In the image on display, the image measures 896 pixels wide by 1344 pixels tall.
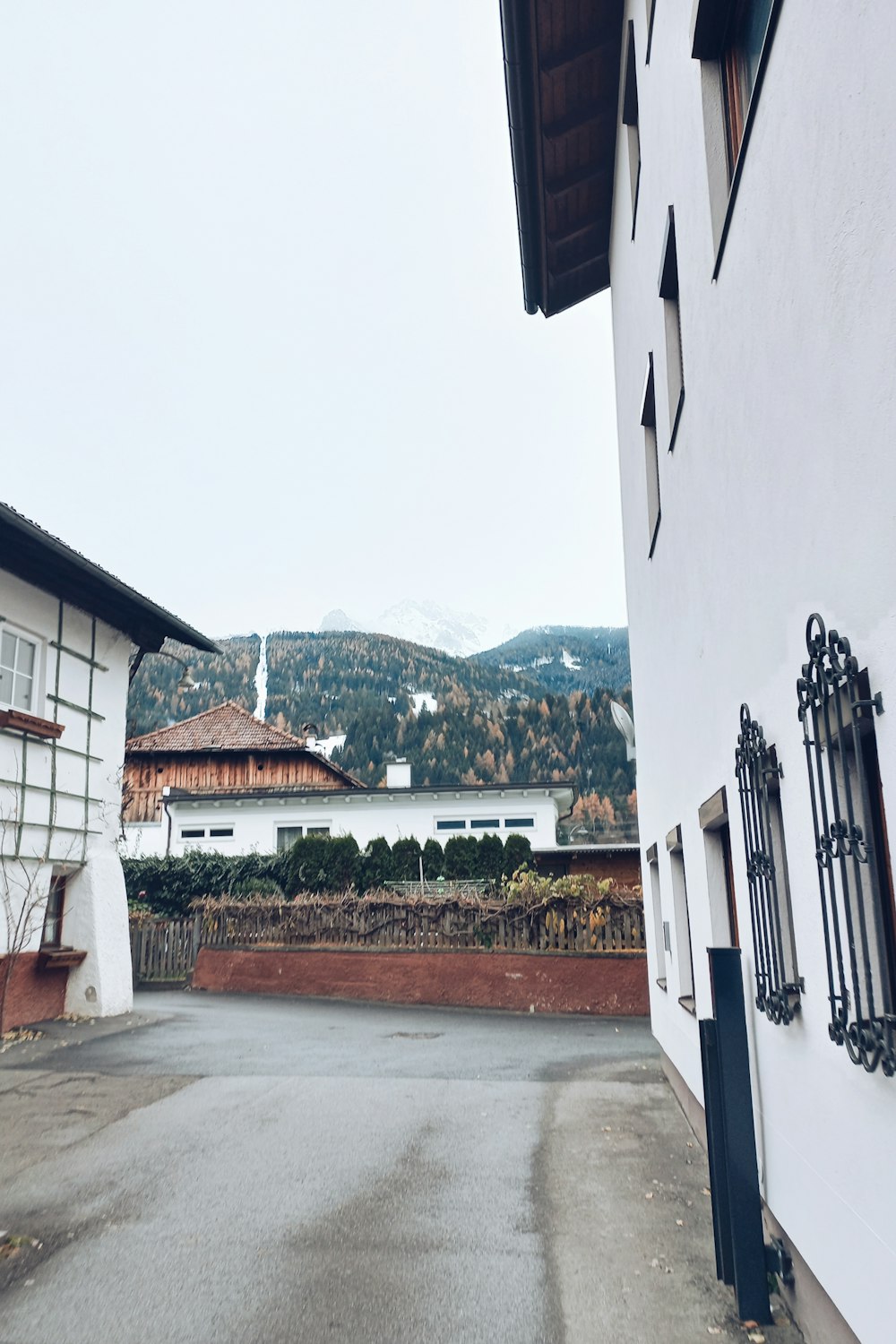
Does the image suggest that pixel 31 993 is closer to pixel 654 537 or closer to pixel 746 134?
pixel 654 537

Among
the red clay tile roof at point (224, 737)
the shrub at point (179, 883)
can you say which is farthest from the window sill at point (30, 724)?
the red clay tile roof at point (224, 737)

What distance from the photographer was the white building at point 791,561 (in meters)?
3.06

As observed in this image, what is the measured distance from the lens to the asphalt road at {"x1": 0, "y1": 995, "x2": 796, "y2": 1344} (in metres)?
4.76

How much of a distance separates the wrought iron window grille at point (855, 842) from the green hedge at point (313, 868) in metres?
22.7

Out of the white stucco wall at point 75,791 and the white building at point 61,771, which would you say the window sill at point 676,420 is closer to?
the white building at point 61,771

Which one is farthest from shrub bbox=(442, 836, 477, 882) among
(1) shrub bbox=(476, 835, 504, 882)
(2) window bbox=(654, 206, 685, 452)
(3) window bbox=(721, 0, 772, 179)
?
(3) window bbox=(721, 0, 772, 179)

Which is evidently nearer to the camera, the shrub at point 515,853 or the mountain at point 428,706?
the shrub at point 515,853

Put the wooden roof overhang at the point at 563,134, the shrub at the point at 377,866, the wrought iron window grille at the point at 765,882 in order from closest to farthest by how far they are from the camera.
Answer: the wrought iron window grille at the point at 765,882
the wooden roof overhang at the point at 563,134
the shrub at the point at 377,866

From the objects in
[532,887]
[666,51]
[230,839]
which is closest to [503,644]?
[230,839]

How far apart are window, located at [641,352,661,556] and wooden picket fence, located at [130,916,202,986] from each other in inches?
581

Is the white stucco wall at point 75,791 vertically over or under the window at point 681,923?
over

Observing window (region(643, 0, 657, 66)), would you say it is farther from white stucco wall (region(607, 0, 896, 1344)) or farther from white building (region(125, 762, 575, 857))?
white building (region(125, 762, 575, 857))

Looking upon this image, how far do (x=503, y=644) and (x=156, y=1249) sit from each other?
180592 millimetres

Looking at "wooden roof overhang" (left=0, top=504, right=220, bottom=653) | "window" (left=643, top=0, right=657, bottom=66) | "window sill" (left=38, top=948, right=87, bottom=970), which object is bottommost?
"window sill" (left=38, top=948, right=87, bottom=970)
